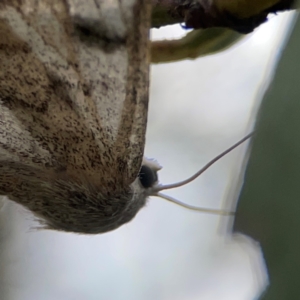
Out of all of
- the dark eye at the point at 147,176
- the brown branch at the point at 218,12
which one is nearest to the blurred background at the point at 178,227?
the dark eye at the point at 147,176

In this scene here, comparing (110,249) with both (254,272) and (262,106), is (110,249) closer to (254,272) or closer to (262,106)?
(254,272)

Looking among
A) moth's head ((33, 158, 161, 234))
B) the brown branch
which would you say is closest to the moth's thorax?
moth's head ((33, 158, 161, 234))

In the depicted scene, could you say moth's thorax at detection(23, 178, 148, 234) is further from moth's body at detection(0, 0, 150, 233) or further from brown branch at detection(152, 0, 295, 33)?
brown branch at detection(152, 0, 295, 33)

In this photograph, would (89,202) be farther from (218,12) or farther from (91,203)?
(218,12)

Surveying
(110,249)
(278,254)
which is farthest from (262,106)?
(110,249)

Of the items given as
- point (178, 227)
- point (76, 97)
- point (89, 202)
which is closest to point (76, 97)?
point (76, 97)

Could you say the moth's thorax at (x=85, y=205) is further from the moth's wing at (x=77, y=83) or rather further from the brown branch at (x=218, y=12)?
the brown branch at (x=218, y=12)
